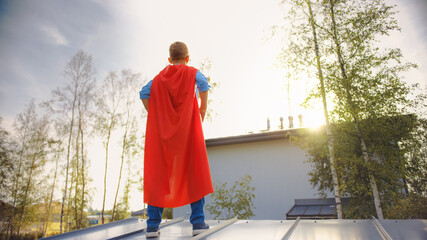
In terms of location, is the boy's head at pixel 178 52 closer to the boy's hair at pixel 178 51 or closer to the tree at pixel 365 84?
the boy's hair at pixel 178 51

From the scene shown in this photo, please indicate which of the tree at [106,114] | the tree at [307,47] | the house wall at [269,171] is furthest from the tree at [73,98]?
the tree at [307,47]

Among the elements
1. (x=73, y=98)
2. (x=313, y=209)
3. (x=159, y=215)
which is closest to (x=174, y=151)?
(x=159, y=215)

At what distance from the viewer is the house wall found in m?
7.82

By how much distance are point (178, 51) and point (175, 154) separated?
0.85 meters

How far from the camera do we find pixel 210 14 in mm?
5656

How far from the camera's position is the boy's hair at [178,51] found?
6.54 feet

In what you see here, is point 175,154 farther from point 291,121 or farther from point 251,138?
point 291,121

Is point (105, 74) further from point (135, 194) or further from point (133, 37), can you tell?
point (135, 194)

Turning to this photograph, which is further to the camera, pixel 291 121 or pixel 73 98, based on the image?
pixel 291 121

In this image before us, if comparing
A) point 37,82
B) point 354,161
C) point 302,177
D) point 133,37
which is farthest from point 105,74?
point 354,161

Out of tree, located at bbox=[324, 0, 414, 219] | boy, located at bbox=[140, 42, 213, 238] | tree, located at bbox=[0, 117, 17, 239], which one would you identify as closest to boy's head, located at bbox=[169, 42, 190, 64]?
boy, located at bbox=[140, 42, 213, 238]

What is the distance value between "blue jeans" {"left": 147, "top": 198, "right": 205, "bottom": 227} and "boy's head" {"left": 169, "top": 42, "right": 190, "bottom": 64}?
1.12m

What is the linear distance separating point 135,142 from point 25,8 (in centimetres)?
573

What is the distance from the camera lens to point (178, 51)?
6.53ft
